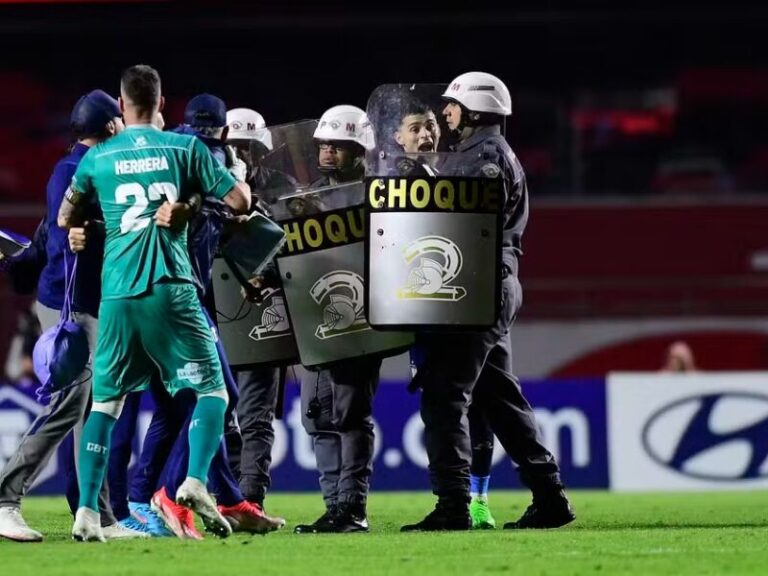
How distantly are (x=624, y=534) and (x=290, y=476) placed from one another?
632cm

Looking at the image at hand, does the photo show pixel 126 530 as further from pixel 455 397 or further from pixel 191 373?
pixel 455 397

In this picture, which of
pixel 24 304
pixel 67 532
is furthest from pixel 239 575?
pixel 24 304

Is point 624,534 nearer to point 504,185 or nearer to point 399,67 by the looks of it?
point 504,185

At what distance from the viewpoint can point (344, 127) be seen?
359 inches

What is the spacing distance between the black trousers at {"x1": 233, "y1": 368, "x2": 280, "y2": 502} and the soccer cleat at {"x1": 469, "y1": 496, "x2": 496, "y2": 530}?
1135 mm

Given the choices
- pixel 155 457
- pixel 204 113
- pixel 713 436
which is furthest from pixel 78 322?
pixel 713 436

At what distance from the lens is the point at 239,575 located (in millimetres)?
6562

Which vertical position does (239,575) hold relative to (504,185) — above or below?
below

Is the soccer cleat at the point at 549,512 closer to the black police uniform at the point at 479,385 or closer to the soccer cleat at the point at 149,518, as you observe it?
the black police uniform at the point at 479,385

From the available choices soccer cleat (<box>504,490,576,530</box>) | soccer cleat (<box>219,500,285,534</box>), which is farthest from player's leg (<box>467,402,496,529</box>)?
soccer cleat (<box>219,500,285,534</box>)

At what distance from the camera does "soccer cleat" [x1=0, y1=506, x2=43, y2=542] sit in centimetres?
812

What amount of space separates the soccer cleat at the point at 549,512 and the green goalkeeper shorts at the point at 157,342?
218 cm

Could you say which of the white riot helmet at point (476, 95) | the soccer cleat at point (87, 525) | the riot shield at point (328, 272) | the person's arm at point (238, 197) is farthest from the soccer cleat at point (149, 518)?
the white riot helmet at point (476, 95)

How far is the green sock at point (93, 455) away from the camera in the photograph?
7.59 meters
